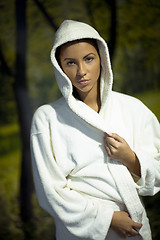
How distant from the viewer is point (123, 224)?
1.11m

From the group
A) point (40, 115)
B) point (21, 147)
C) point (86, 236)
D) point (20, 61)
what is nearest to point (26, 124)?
point (21, 147)

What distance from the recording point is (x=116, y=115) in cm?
122

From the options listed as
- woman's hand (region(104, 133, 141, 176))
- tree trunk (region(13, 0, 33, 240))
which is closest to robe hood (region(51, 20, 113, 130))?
woman's hand (region(104, 133, 141, 176))

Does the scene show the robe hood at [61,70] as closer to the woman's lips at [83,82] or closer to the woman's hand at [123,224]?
the woman's lips at [83,82]

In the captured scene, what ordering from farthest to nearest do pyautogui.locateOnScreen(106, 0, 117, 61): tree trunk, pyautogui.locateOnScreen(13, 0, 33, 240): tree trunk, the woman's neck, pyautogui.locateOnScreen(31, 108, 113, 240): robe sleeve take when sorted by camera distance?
pyautogui.locateOnScreen(13, 0, 33, 240): tree trunk → pyautogui.locateOnScreen(106, 0, 117, 61): tree trunk → the woman's neck → pyautogui.locateOnScreen(31, 108, 113, 240): robe sleeve

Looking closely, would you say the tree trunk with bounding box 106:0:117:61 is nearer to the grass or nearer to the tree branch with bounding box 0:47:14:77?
the grass

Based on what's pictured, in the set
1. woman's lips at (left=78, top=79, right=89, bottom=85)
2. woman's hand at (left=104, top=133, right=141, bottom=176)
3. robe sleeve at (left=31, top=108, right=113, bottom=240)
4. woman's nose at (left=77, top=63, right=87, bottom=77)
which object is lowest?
robe sleeve at (left=31, top=108, right=113, bottom=240)

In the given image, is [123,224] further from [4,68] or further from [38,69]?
[4,68]

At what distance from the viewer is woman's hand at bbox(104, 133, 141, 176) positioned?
111 cm

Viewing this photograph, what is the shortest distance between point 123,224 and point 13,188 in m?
1.82

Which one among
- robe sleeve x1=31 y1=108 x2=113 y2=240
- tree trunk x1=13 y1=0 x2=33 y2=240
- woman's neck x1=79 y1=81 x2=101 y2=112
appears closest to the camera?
robe sleeve x1=31 y1=108 x2=113 y2=240

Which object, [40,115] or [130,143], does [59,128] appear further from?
[130,143]

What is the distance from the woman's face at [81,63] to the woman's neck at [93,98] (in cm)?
8

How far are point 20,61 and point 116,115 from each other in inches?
61.7
